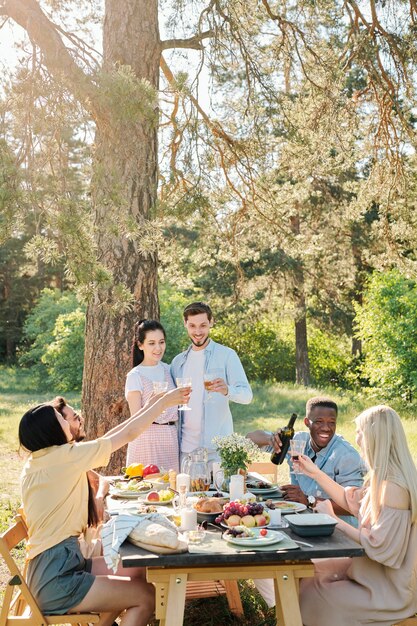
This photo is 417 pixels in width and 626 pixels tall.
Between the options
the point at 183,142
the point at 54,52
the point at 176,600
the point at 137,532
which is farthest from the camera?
the point at 183,142

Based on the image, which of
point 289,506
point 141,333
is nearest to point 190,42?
point 141,333

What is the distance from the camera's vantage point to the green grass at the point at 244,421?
471cm

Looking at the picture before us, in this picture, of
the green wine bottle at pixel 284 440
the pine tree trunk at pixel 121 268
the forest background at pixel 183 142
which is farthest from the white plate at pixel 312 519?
the pine tree trunk at pixel 121 268

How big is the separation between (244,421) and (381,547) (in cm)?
1105

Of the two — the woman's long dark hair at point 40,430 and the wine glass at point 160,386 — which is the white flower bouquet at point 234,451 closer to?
the wine glass at point 160,386

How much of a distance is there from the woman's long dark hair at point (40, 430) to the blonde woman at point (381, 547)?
4.55 feet

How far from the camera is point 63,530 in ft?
11.4

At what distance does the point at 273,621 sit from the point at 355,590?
52.0 inches

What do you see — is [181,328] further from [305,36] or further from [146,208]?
[146,208]

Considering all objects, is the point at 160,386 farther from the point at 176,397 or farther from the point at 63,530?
the point at 63,530

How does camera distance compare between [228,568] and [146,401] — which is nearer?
[228,568]

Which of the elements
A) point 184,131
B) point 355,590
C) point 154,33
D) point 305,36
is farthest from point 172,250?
point 355,590

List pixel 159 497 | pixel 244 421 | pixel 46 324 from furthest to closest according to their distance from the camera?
pixel 46 324 < pixel 244 421 < pixel 159 497

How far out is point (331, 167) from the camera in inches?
368
